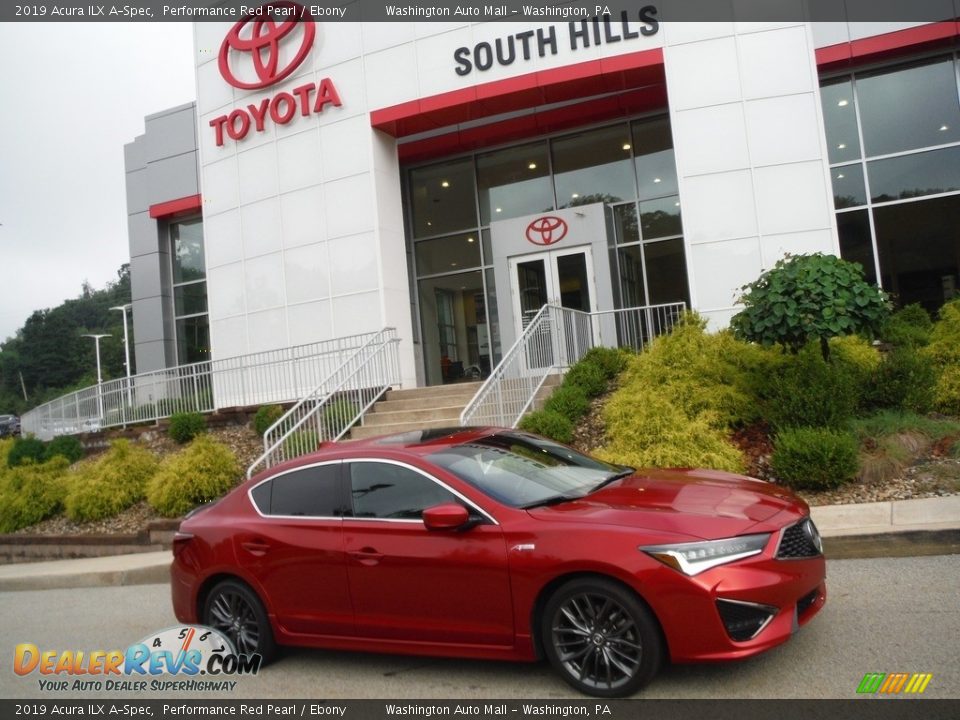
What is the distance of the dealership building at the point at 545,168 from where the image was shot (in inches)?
543

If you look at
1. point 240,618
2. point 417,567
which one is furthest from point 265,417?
point 417,567

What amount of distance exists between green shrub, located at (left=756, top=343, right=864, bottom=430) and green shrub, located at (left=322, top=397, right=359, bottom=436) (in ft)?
21.2

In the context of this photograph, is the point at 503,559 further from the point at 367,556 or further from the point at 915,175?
the point at 915,175

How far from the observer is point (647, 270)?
17234 mm

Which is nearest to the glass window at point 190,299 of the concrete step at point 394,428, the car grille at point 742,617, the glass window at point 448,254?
the glass window at point 448,254

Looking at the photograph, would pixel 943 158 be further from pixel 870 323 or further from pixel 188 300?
pixel 188 300

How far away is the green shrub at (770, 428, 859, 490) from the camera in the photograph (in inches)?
316

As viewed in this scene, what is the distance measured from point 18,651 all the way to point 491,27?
1328cm

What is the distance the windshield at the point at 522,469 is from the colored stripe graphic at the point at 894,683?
185 cm

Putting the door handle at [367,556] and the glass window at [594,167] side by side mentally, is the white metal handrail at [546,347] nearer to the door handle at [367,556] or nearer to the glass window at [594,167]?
the glass window at [594,167]


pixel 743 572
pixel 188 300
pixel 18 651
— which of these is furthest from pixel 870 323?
pixel 188 300

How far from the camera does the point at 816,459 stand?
8.08 meters

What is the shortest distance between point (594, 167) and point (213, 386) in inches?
393

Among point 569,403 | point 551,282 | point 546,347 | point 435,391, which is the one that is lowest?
point 569,403
